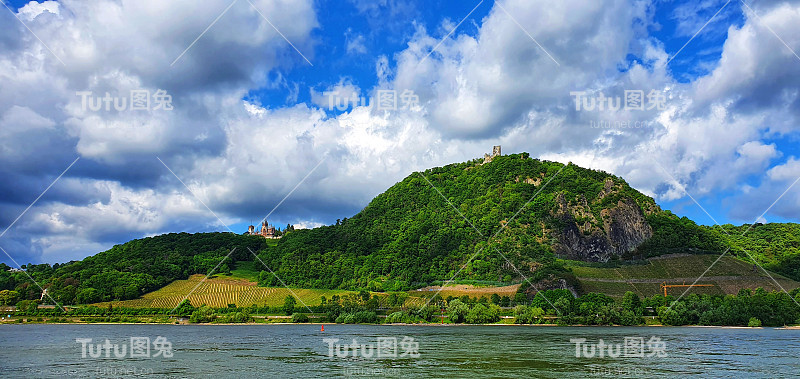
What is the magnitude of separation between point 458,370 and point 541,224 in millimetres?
159388

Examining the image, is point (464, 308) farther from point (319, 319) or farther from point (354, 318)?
point (319, 319)

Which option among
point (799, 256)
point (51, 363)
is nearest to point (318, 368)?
point (51, 363)

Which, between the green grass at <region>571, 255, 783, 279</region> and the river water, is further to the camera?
the green grass at <region>571, 255, 783, 279</region>

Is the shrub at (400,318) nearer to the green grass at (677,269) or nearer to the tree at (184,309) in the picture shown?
the tree at (184,309)

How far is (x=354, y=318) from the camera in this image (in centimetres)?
13175

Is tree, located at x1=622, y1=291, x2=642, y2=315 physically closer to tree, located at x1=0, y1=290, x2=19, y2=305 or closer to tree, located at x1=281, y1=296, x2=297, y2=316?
tree, located at x1=281, y1=296, x2=297, y2=316

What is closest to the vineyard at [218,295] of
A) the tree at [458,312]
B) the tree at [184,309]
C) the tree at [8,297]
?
the tree at [184,309]

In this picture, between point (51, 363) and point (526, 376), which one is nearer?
point (526, 376)

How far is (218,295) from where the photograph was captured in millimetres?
164500
